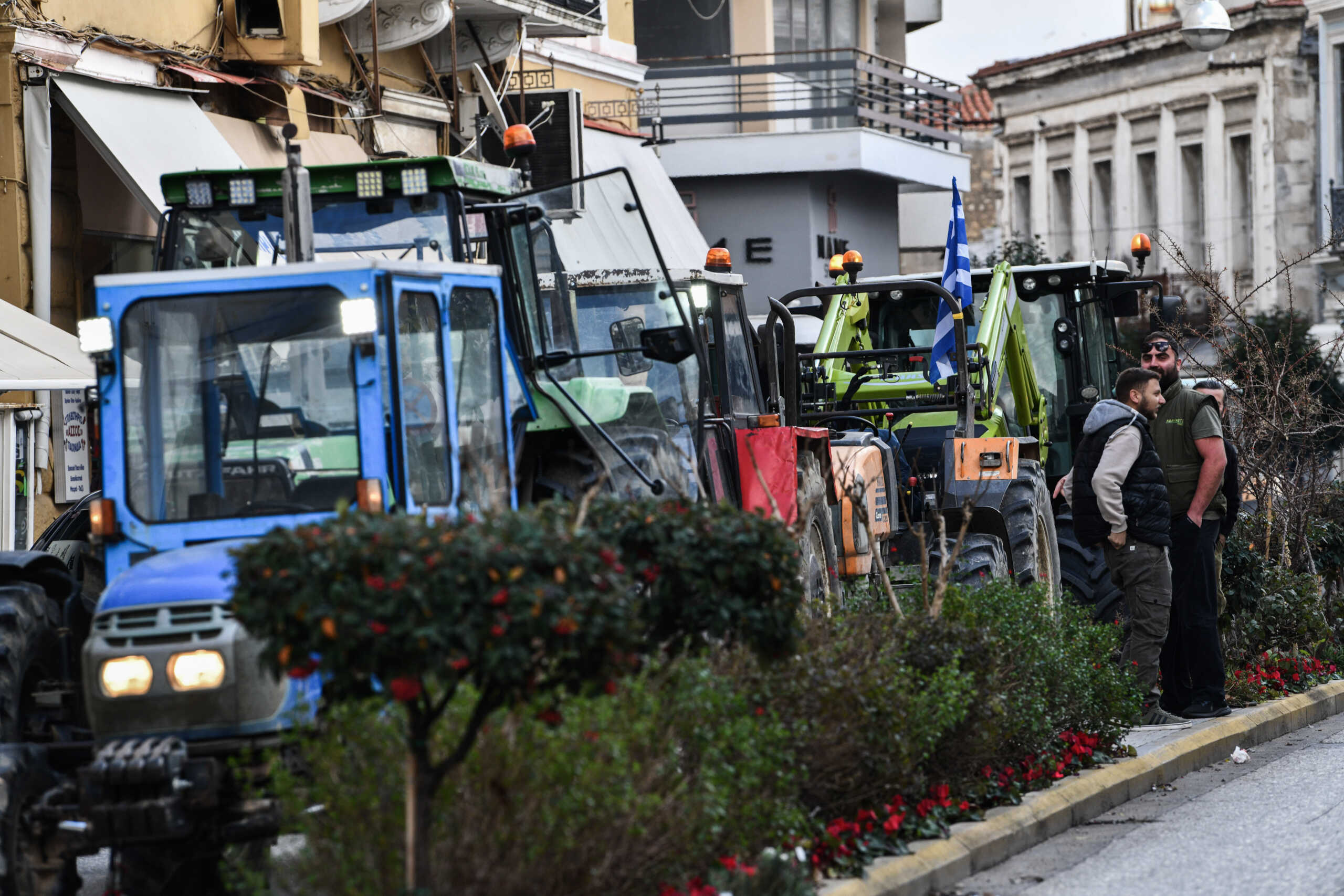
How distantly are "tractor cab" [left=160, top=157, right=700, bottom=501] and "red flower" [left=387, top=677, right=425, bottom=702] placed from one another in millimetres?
2857

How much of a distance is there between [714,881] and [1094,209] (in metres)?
40.8

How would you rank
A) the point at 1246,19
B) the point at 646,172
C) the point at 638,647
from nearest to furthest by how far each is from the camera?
the point at 638,647
the point at 646,172
the point at 1246,19

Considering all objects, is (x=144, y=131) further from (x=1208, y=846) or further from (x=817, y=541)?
(x=1208, y=846)

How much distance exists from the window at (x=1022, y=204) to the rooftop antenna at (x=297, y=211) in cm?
4048

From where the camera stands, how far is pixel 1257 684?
13023 mm

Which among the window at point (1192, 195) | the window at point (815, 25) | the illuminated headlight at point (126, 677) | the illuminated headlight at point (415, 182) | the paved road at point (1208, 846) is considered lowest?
the paved road at point (1208, 846)

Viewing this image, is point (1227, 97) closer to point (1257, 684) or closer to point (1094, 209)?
point (1094, 209)

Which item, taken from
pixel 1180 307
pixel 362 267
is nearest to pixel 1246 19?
pixel 1180 307

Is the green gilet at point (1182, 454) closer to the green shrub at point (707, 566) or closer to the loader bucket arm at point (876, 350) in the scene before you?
the loader bucket arm at point (876, 350)

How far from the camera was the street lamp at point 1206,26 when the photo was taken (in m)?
17.7

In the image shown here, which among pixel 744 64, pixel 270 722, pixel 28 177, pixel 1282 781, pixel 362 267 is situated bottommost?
pixel 1282 781

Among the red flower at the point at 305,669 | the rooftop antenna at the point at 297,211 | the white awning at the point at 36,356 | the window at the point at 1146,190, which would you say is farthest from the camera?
the window at the point at 1146,190

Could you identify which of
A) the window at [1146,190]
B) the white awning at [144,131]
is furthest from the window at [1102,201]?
the white awning at [144,131]

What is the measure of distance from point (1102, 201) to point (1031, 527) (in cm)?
3401
